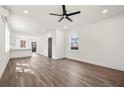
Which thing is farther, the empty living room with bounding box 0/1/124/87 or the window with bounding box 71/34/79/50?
the window with bounding box 71/34/79/50

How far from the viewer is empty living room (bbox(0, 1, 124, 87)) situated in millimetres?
3293

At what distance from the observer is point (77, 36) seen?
752 cm

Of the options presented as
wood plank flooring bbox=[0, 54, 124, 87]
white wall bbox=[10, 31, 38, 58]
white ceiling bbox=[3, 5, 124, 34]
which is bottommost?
wood plank flooring bbox=[0, 54, 124, 87]

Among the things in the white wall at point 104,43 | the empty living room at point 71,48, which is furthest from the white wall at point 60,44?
the white wall at point 104,43

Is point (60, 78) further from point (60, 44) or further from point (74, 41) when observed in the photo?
point (60, 44)

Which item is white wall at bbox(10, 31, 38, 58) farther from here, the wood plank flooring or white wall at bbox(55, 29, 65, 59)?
the wood plank flooring

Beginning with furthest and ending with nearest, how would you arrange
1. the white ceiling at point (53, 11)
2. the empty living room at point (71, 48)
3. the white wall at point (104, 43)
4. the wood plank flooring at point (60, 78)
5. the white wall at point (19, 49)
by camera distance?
the white wall at point (19, 49), the white wall at point (104, 43), the white ceiling at point (53, 11), the empty living room at point (71, 48), the wood plank flooring at point (60, 78)

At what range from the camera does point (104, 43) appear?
528 centimetres

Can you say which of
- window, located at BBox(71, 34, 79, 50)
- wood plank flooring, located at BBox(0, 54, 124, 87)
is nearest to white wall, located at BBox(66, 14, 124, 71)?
window, located at BBox(71, 34, 79, 50)

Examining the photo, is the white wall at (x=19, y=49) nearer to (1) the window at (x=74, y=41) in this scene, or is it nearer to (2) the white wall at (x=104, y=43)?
(1) the window at (x=74, y=41)

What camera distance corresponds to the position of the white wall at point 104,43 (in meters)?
4.58
